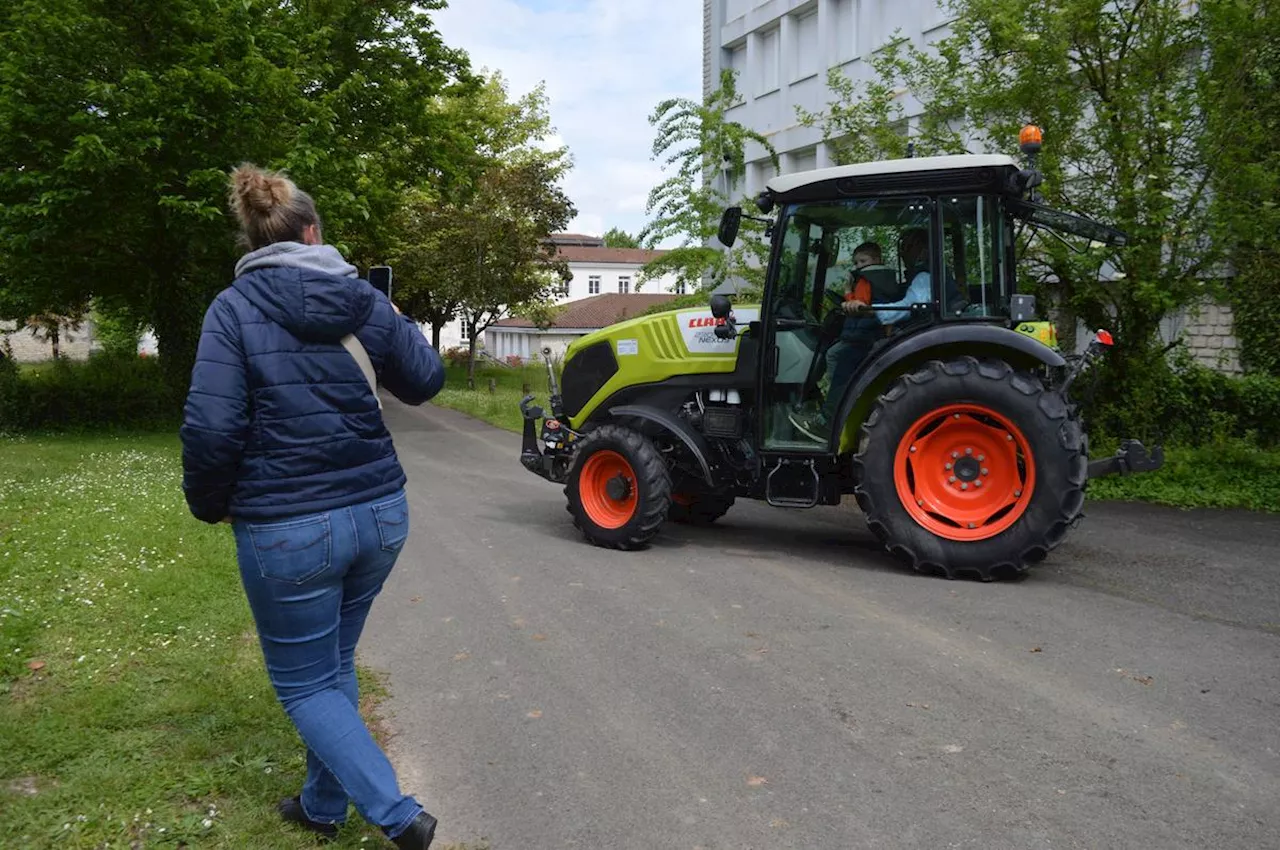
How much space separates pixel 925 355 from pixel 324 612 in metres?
5.29

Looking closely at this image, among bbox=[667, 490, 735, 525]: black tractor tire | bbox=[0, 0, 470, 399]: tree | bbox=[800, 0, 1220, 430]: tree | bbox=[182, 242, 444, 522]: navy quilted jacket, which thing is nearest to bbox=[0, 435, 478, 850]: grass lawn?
bbox=[182, 242, 444, 522]: navy quilted jacket

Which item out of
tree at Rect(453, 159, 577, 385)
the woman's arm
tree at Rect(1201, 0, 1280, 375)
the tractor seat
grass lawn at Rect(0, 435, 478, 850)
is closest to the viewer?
the woman's arm

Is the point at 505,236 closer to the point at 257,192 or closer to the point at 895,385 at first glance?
the point at 895,385

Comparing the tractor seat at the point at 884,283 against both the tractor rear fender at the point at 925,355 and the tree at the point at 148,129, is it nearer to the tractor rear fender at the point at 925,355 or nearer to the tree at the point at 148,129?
the tractor rear fender at the point at 925,355

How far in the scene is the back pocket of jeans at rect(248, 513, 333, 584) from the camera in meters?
3.12

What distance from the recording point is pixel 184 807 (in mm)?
3766

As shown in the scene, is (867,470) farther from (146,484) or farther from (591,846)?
(146,484)

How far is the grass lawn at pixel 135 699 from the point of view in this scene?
364 centimetres

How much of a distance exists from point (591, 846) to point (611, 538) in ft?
16.1

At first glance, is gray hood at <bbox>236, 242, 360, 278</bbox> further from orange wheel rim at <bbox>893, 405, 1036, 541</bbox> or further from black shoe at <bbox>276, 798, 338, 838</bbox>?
orange wheel rim at <bbox>893, 405, 1036, 541</bbox>

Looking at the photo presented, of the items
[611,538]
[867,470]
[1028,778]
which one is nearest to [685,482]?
[611,538]

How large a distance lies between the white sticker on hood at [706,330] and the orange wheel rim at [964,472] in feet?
5.63

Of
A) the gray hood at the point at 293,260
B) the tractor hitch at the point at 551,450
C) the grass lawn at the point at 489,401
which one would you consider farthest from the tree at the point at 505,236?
the gray hood at the point at 293,260

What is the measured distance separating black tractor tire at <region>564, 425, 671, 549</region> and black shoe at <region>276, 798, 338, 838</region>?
15.8 ft
